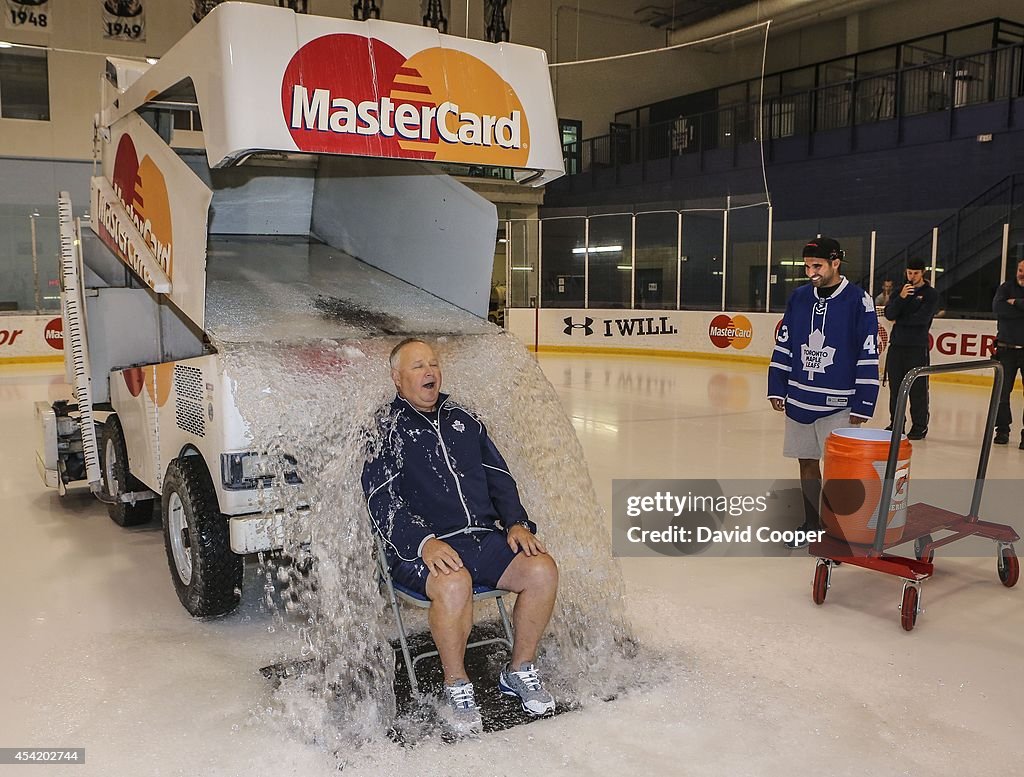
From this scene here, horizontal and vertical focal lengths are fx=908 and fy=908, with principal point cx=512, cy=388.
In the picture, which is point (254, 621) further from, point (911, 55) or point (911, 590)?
point (911, 55)

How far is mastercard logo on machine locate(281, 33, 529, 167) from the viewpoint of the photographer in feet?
9.54

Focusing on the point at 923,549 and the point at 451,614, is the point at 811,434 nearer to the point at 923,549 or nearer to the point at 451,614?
the point at 923,549

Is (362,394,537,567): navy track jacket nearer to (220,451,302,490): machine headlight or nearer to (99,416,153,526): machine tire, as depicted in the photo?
(220,451,302,490): machine headlight

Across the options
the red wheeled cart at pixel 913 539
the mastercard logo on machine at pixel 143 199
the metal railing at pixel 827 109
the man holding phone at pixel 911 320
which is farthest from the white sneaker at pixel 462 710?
the metal railing at pixel 827 109

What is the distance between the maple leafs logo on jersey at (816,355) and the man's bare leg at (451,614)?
85.9 inches

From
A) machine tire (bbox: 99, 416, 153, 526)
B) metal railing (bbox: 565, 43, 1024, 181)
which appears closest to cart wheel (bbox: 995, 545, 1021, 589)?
machine tire (bbox: 99, 416, 153, 526)

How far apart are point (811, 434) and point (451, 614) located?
228cm

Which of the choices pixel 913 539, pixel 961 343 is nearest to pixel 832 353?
pixel 913 539

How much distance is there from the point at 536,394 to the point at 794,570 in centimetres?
148

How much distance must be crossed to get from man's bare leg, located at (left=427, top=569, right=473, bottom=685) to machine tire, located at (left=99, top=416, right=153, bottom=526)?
2.35 meters

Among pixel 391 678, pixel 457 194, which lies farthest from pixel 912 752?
pixel 457 194

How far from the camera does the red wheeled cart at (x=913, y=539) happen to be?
331 centimetres

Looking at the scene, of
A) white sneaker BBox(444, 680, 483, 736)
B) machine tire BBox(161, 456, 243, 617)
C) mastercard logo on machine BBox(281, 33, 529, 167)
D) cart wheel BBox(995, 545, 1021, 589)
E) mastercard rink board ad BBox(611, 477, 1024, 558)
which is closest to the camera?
white sneaker BBox(444, 680, 483, 736)

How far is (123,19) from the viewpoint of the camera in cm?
1548
